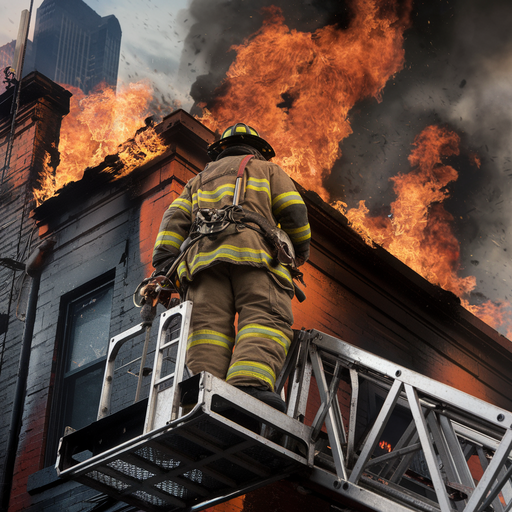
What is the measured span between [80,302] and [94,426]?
3325 millimetres

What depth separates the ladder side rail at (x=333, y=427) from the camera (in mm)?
4051

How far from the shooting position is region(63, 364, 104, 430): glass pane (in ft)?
21.7

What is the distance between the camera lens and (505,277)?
1480cm

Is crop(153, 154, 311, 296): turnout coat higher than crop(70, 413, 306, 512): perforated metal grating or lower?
higher

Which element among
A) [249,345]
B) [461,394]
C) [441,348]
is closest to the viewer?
[461,394]

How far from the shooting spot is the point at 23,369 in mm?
7160

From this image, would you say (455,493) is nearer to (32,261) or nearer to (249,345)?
(249,345)

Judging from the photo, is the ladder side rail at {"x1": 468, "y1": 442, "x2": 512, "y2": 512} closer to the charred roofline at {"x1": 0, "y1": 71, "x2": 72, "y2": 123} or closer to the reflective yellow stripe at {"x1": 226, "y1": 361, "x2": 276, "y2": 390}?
the reflective yellow stripe at {"x1": 226, "y1": 361, "x2": 276, "y2": 390}

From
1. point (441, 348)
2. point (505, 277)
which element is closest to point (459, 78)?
point (505, 277)

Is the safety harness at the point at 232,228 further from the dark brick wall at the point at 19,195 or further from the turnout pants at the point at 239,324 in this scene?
the dark brick wall at the point at 19,195

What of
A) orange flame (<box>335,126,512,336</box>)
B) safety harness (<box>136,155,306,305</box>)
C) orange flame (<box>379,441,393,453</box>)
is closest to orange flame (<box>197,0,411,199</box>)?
orange flame (<box>335,126,512,336</box>)

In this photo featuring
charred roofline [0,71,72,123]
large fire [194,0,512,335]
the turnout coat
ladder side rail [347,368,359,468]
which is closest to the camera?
ladder side rail [347,368,359,468]

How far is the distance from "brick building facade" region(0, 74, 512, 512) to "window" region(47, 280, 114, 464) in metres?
0.01

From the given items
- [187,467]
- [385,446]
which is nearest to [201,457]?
[187,467]
